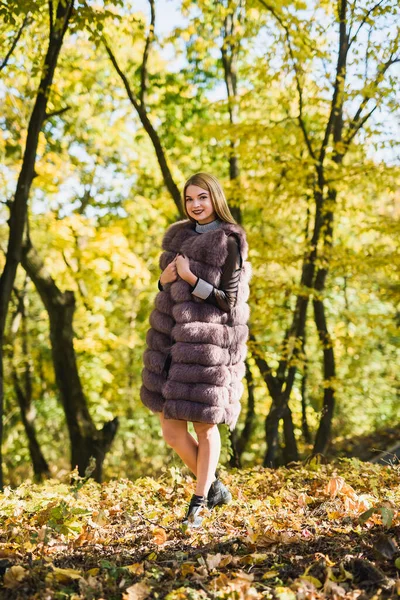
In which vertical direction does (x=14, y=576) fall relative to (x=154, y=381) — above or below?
below

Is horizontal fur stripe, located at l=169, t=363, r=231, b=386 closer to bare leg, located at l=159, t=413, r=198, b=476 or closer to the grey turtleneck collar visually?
bare leg, located at l=159, t=413, r=198, b=476

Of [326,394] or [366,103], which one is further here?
[326,394]

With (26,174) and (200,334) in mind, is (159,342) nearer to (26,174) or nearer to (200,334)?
(200,334)

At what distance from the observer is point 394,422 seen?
48.2ft

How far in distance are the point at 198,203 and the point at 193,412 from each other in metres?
1.21

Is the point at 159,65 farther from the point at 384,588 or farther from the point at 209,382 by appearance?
the point at 384,588

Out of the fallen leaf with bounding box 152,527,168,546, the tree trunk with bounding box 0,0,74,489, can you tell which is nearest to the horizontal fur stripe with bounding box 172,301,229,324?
the fallen leaf with bounding box 152,527,168,546

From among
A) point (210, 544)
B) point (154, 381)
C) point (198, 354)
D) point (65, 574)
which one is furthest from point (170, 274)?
point (65, 574)

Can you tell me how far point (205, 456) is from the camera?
12.2 feet

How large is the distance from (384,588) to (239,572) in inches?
22.7

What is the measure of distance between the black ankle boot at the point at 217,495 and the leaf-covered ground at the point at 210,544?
0.07m

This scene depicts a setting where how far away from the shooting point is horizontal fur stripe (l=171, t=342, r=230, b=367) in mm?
3562

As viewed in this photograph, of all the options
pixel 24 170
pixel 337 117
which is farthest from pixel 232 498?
pixel 337 117

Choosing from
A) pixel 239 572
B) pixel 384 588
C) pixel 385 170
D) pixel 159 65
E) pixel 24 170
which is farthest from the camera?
pixel 159 65
